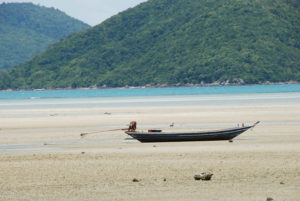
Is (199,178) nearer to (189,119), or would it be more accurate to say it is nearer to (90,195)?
(90,195)

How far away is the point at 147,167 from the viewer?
18500mm

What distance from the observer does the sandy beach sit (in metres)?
14.4

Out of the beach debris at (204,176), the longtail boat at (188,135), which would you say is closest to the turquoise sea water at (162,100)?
the longtail boat at (188,135)

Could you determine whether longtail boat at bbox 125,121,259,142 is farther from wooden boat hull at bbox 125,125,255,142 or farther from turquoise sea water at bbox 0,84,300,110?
turquoise sea water at bbox 0,84,300,110

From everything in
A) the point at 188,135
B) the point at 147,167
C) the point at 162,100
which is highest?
the point at 188,135

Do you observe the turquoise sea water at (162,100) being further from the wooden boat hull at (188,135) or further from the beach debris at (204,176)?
the beach debris at (204,176)

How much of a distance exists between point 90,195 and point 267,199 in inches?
163

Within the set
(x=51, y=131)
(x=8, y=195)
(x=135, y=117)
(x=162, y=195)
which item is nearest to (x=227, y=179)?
(x=162, y=195)

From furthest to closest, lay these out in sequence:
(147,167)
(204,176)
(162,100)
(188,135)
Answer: (162,100) → (188,135) → (147,167) → (204,176)

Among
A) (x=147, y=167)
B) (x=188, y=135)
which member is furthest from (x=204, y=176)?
(x=188, y=135)

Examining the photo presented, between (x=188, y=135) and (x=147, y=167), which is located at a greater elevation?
(x=188, y=135)

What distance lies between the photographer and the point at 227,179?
1588 cm

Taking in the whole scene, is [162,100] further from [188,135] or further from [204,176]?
[204,176]

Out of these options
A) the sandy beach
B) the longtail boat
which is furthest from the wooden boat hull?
the sandy beach
